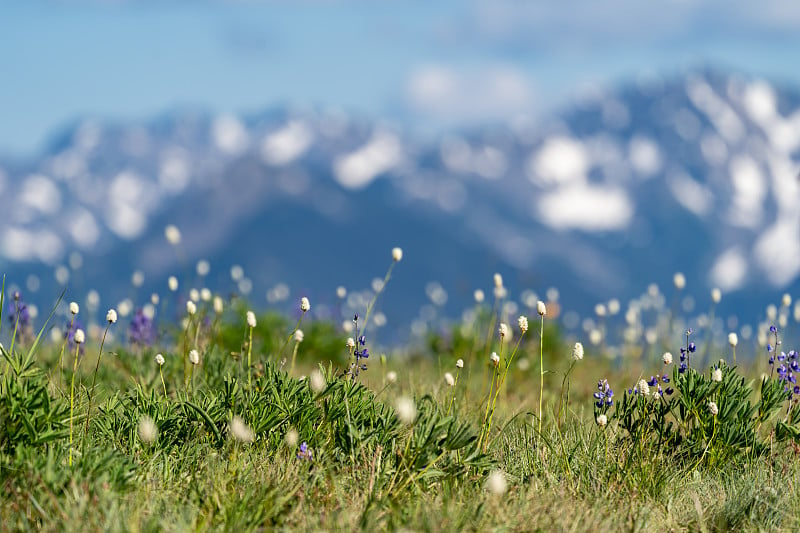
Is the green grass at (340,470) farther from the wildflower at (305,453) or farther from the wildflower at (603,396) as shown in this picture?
the wildflower at (603,396)

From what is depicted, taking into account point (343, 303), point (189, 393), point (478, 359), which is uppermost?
point (189, 393)

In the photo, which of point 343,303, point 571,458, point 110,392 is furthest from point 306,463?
point 343,303

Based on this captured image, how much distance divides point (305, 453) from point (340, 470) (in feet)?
0.64

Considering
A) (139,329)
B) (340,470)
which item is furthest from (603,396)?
(139,329)

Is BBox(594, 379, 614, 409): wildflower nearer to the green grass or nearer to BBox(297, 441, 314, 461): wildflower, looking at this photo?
the green grass

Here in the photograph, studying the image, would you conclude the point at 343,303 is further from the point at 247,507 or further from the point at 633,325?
the point at 247,507

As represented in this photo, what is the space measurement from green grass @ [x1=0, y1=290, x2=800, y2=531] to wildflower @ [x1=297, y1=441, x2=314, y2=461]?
0.11 feet

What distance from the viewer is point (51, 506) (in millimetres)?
3566

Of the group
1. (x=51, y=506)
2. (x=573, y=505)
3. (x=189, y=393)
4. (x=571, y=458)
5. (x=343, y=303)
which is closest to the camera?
(x=51, y=506)

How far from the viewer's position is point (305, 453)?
418 centimetres

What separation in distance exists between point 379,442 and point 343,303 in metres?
4.89

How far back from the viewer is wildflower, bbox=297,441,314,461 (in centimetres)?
412

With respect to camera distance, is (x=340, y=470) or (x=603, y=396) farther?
(x=603, y=396)

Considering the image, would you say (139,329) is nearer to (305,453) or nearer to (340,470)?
(305,453)
